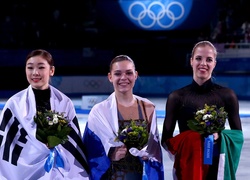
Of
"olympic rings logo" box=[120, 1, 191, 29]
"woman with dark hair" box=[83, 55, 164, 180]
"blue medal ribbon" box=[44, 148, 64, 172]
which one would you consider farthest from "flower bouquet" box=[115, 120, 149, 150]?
"olympic rings logo" box=[120, 1, 191, 29]

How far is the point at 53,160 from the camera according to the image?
367 centimetres

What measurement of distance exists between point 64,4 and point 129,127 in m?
17.7

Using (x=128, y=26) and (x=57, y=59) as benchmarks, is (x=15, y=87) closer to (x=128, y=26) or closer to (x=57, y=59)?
Answer: (x=57, y=59)

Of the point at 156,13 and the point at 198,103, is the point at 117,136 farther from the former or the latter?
the point at 156,13

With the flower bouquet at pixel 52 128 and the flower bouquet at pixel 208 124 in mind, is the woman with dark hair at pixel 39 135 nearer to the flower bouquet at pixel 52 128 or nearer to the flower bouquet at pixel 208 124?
the flower bouquet at pixel 52 128

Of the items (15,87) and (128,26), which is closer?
(15,87)

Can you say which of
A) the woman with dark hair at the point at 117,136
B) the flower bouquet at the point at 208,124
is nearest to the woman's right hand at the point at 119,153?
the woman with dark hair at the point at 117,136

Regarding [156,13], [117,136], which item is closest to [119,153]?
[117,136]

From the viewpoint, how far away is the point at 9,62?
16.8 metres

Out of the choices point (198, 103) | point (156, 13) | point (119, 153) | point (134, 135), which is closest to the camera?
point (134, 135)

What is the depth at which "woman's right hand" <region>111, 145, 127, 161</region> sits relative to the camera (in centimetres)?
362

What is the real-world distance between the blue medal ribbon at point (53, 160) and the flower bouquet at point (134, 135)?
1.39 feet

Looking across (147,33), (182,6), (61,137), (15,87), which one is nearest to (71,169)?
(61,137)

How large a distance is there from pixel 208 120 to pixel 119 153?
586mm
